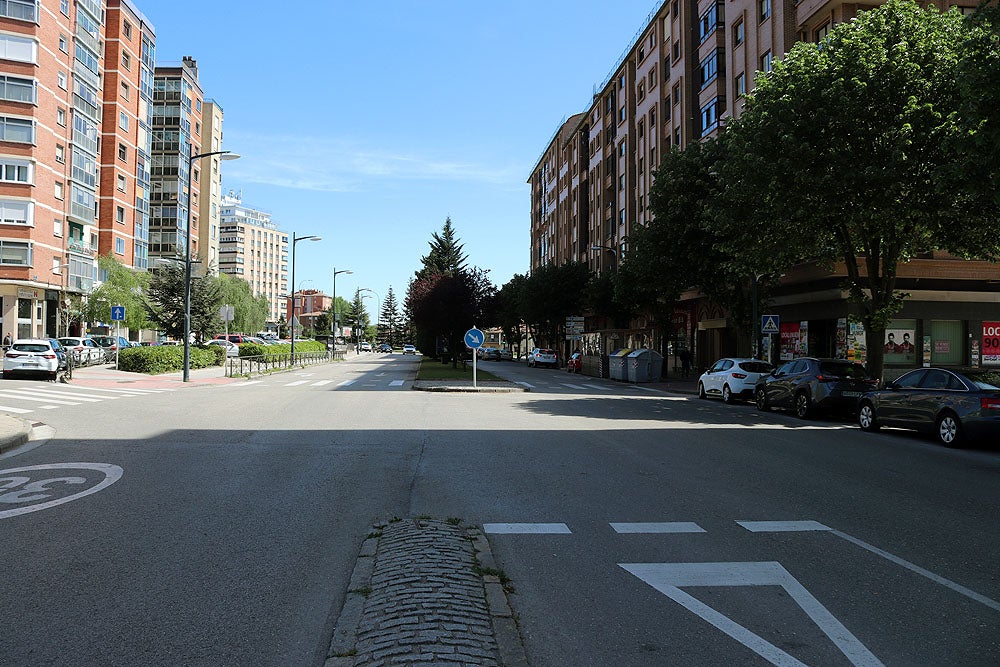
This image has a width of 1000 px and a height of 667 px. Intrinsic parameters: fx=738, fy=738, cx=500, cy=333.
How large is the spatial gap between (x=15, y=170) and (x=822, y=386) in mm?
49797

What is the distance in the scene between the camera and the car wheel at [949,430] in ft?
41.4

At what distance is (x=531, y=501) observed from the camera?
281 inches

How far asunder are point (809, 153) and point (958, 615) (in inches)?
635

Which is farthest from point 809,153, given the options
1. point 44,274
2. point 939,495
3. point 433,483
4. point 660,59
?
point 44,274

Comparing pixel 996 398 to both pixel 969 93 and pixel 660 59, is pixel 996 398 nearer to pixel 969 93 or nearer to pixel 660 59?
pixel 969 93

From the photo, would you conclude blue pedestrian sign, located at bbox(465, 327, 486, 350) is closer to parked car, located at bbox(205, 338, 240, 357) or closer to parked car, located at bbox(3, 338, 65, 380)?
parked car, located at bbox(3, 338, 65, 380)

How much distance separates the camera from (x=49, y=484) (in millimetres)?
7684

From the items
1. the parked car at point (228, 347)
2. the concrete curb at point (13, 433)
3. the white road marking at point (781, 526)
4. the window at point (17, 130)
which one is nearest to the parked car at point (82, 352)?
the parked car at point (228, 347)

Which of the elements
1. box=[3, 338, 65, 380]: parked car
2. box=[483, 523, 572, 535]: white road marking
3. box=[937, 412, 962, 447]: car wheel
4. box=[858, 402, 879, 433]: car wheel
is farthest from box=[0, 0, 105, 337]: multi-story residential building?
box=[937, 412, 962, 447]: car wheel

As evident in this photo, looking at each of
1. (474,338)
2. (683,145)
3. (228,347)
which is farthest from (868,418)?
(228,347)

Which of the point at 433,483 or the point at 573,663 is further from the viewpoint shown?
the point at 433,483

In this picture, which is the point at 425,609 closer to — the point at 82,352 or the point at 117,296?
the point at 82,352

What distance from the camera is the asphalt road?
376cm

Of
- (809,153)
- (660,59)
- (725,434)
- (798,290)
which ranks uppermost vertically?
(660,59)
